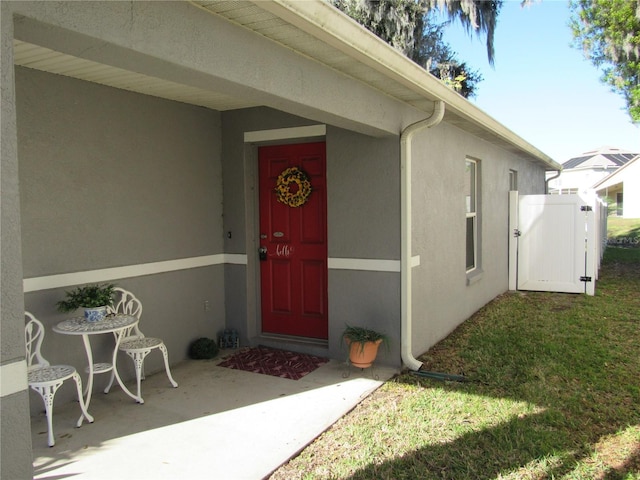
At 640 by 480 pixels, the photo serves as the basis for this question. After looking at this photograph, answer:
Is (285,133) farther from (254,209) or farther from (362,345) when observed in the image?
(362,345)

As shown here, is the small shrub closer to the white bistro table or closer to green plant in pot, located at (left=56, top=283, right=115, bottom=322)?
the white bistro table

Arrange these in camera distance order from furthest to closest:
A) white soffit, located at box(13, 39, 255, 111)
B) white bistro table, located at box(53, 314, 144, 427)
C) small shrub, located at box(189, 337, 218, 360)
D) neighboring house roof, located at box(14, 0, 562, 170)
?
small shrub, located at box(189, 337, 218, 360)
white bistro table, located at box(53, 314, 144, 427)
white soffit, located at box(13, 39, 255, 111)
neighboring house roof, located at box(14, 0, 562, 170)

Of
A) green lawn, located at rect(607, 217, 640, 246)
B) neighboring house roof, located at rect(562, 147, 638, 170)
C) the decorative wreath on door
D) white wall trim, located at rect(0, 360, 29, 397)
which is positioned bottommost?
green lawn, located at rect(607, 217, 640, 246)

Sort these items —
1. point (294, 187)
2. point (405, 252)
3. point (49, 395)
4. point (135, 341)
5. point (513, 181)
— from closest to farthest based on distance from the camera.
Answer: point (49, 395), point (135, 341), point (405, 252), point (294, 187), point (513, 181)

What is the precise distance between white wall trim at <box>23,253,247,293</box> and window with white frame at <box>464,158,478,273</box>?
361cm

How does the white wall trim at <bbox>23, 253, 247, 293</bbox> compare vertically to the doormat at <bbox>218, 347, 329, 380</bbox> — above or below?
above

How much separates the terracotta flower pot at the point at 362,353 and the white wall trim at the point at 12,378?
3116mm

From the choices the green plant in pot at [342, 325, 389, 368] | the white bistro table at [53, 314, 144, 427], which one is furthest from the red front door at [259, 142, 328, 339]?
the white bistro table at [53, 314, 144, 427]

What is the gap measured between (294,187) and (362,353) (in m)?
1.89

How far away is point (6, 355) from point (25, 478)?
1.40 ft

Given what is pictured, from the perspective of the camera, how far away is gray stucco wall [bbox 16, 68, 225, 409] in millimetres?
3635

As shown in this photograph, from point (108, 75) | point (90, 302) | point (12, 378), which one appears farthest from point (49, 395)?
point (108, 75)

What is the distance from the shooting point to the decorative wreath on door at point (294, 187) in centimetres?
521

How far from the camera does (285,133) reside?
5.12 m
